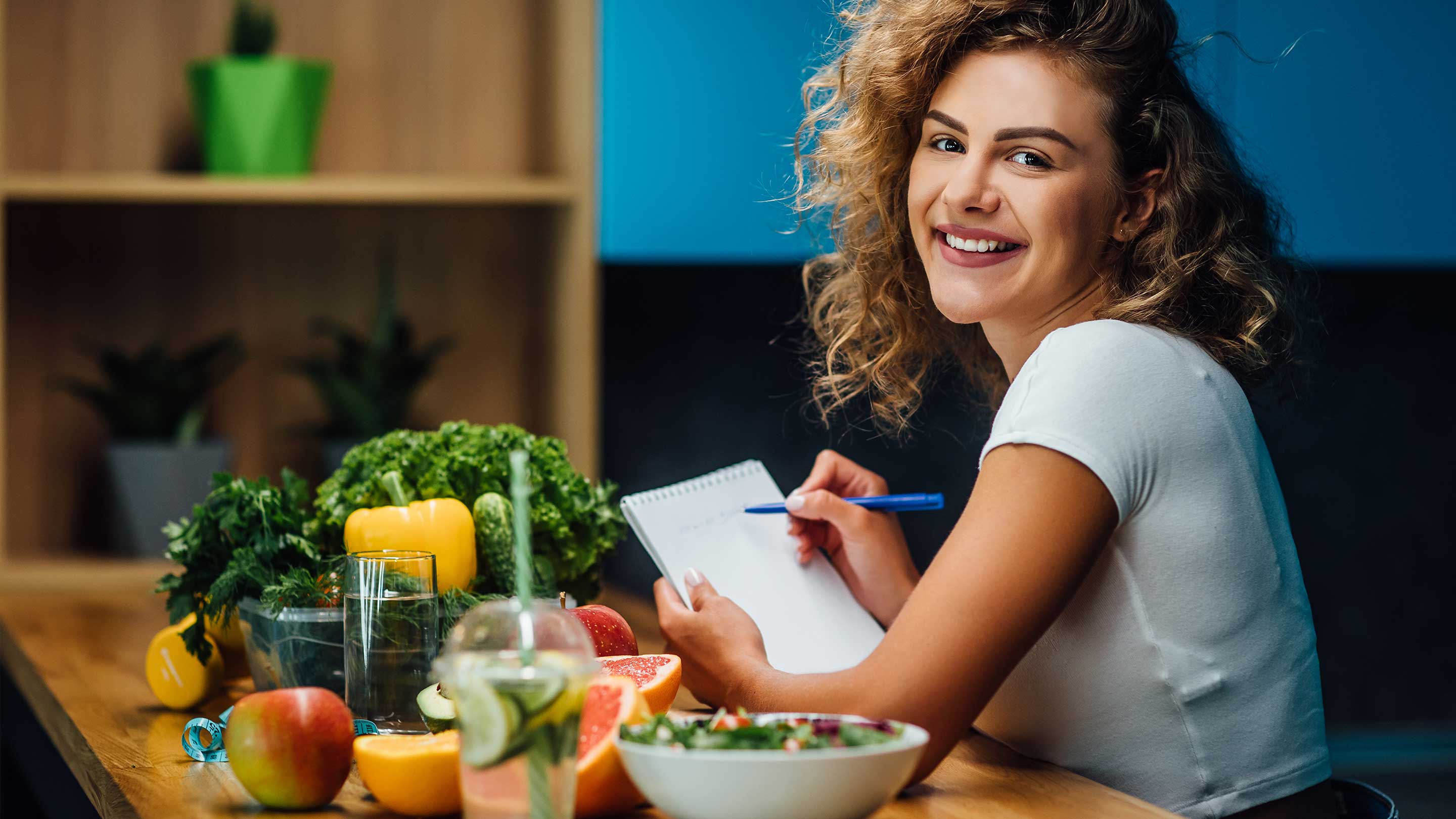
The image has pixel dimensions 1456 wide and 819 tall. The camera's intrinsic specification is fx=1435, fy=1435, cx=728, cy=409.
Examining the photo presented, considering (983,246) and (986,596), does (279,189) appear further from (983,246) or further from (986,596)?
(986,596)

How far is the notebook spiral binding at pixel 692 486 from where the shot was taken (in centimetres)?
120

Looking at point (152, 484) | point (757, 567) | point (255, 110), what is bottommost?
point (152, 484)

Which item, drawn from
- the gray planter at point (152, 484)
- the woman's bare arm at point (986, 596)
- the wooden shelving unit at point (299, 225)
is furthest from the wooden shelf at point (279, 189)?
the woman's bare arm at point (986, 596)

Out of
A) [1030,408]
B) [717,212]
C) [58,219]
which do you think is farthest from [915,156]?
[58,219]

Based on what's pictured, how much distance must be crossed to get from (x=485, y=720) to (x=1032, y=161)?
68 centimetres

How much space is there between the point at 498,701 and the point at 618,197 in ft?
5.04

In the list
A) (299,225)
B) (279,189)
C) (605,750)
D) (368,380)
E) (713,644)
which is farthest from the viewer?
(299,225)

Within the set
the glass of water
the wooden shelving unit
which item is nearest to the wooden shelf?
the wooden shelving unit

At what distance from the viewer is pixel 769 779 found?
0.75 m

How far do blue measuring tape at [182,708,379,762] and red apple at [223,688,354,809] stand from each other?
0.13m

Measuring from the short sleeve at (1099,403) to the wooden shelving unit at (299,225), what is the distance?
4.30 ft

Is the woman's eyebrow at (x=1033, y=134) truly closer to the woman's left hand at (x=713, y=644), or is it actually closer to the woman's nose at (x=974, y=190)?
the woman's nose at (x=974, y=190)

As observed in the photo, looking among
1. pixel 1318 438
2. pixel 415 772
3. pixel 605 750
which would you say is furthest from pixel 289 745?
pixel 1318 438

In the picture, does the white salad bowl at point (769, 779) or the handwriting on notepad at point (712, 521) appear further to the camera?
the handwriting on notepad at point (712, 521)
